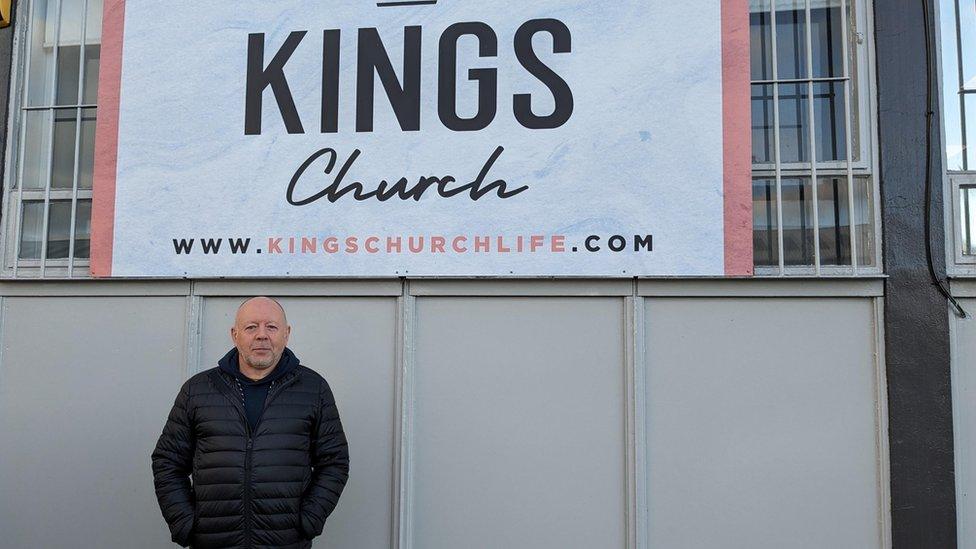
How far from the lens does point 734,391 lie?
Answer: 415cm

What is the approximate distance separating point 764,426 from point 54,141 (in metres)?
4.22

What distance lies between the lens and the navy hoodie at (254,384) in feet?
11.4

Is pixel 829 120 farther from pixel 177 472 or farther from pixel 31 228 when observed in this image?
pixel 31 228

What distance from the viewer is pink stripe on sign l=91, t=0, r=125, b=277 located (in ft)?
14.9

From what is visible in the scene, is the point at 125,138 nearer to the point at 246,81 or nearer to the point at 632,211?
the point at 246,81

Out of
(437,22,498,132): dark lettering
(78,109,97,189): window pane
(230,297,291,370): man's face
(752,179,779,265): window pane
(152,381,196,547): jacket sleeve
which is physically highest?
(437,22,498,132): dark lettering

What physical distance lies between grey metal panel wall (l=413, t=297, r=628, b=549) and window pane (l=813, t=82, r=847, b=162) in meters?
1.31

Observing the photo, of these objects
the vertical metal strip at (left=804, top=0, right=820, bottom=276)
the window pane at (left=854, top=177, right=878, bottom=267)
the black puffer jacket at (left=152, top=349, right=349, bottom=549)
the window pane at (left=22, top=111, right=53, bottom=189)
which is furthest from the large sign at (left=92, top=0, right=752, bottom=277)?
the black puffer jacket at (left=152, top=349, right=349, bottom=549)

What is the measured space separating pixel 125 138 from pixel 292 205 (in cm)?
106

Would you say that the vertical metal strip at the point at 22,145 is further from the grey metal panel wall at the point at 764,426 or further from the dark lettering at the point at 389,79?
the grey metal panel wall at the point at 764,426

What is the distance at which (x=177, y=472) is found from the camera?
3.49 m

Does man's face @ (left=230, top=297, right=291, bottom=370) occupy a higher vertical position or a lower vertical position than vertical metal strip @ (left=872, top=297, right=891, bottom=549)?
higher

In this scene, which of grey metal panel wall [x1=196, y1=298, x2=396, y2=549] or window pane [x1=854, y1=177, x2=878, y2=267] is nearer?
window pane [x1=854, y1=177, x2=878, y2=267]

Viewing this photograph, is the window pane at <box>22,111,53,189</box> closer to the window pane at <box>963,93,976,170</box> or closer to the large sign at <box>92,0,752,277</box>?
the large sign at <box>92,0,752,277</box>
